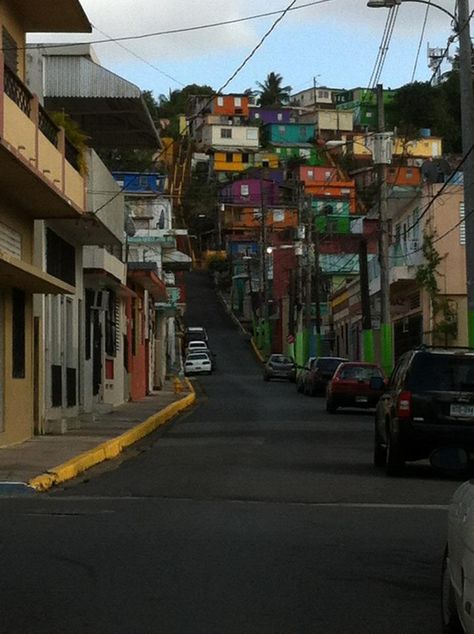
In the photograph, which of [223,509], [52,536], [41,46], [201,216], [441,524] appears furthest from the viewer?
[201,216]

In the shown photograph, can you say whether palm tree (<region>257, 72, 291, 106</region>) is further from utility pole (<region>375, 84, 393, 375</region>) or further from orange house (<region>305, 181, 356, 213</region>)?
utility pole (<region>375, 84, 393, 375</region>)

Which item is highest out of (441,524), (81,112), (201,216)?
(201,216)

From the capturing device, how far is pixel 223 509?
1402 centimetres

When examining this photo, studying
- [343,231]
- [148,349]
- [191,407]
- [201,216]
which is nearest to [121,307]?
[191,407]

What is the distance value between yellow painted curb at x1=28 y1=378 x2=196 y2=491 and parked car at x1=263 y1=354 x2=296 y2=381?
103 feet

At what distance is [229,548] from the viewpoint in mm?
10836

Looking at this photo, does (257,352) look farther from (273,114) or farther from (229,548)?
(229,548)

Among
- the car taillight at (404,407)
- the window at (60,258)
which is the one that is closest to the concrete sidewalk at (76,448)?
the window at (60,258)

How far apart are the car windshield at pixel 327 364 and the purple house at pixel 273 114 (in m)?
100

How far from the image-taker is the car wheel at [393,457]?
18281mm

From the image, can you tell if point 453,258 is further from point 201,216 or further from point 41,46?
point 201,216

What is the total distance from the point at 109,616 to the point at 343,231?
87577 mm

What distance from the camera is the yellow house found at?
69.9ft

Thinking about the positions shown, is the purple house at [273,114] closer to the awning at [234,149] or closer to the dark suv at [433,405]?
the awning at [234,149]
